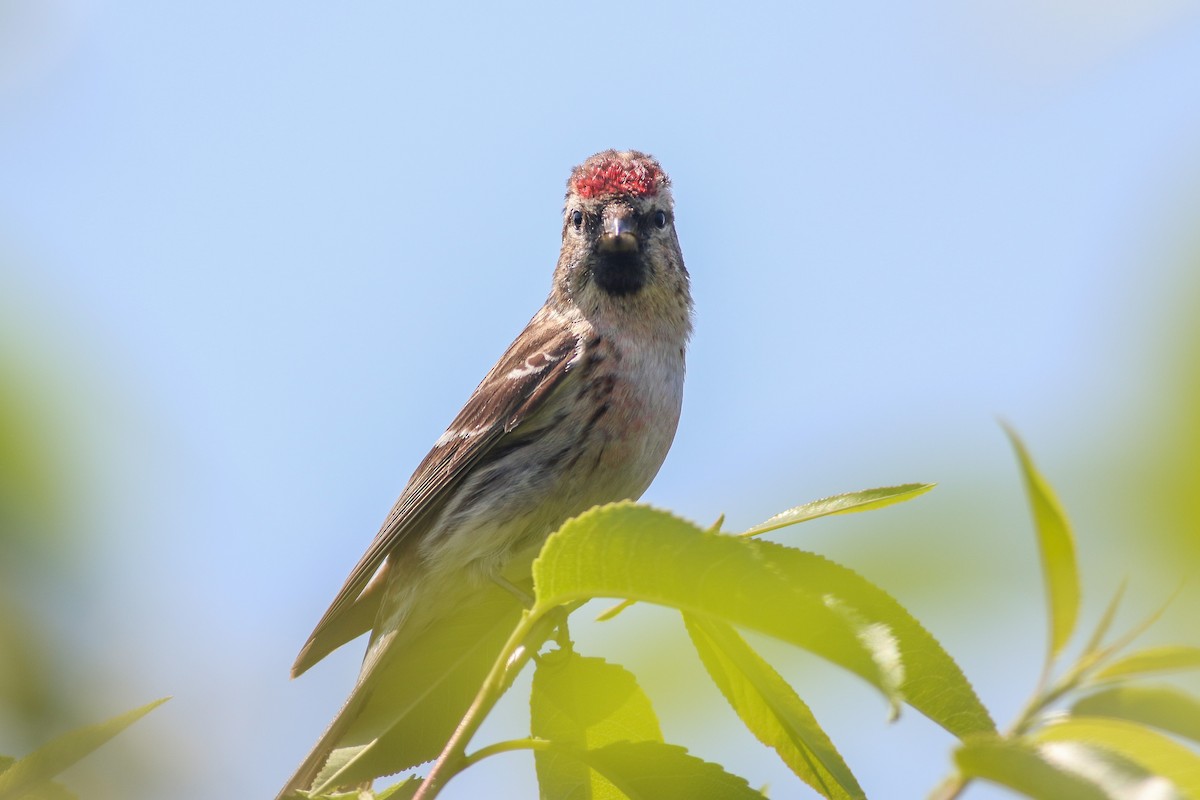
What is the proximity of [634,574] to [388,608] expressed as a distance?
299 centimetres

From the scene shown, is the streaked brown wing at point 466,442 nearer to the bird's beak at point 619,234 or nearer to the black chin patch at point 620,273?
the black chin patch at point 620,273

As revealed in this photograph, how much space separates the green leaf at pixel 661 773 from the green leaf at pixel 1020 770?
0.58 m

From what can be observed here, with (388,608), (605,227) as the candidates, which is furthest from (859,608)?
(605,227)

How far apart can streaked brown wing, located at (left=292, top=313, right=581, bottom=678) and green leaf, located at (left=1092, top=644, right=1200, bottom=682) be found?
306 centimetres

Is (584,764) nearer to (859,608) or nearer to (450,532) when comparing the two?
(859,608)

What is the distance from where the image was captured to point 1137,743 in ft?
4.59

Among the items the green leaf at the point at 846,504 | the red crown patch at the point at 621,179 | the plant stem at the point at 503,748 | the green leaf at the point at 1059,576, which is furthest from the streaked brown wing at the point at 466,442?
the green leaf at the point at 1059,576

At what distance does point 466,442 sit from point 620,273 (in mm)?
968

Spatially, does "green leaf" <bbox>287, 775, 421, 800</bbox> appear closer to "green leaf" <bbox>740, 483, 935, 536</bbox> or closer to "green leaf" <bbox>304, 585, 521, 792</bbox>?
"green leaf" <bbox>304, 585, 521, 792</bbox>

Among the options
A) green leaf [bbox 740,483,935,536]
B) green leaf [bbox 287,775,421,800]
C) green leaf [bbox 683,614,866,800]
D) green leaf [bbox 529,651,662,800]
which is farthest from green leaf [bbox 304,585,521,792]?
green leaf [bbox 740,483,935,536]

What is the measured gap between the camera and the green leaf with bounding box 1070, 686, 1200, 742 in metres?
1.37

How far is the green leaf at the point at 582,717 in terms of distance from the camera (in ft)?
7.13

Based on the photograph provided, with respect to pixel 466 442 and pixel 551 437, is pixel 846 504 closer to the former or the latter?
pixel 551 437

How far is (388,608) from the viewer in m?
4.57
